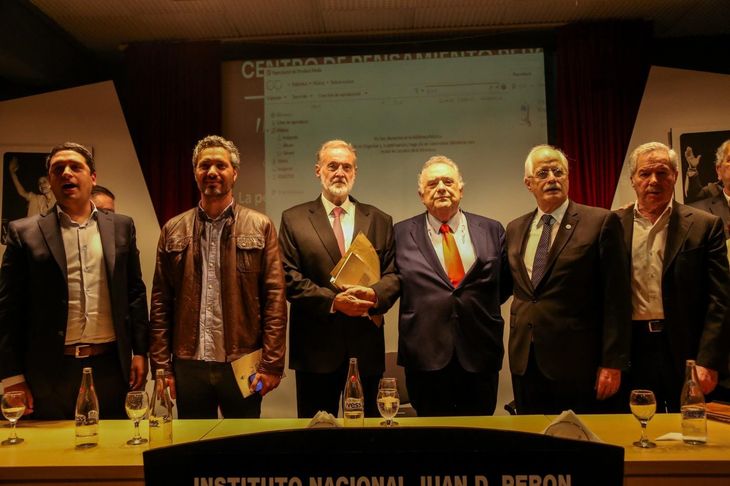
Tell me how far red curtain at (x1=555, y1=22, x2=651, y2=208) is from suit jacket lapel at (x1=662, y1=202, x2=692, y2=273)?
80.1 inches

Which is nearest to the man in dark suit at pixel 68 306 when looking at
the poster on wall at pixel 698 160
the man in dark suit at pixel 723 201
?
the man in dark suit at pixel 723 201

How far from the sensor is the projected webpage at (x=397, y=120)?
16.3 feet

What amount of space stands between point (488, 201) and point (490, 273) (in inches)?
80.3

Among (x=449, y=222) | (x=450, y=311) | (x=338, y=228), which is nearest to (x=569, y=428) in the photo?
(x=450, y=311)

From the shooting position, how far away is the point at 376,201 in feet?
16.5

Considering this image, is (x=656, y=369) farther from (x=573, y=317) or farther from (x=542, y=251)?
(x=542, y=251)

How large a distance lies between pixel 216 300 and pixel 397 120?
9.01 feet

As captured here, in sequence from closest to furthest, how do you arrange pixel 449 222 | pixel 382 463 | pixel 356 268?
pixel 382 463 → pixel 356 268 → pixel 449 222

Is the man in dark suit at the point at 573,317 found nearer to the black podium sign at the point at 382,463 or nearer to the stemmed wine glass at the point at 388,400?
the stemmed wine glass at the point at 388,400

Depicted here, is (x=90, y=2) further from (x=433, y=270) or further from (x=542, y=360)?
(x=542, y=360)

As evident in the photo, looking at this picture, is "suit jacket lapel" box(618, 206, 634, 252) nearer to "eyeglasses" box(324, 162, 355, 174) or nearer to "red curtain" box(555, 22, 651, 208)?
"eyeglasses" box(324, 162, 355, 174)

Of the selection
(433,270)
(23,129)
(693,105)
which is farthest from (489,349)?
(23,129)

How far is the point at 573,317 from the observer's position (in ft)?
9.04

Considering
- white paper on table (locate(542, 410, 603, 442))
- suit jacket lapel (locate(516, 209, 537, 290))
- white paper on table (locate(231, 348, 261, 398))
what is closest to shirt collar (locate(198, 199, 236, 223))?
white paper on table (locate(231, 348, 261, 398))
